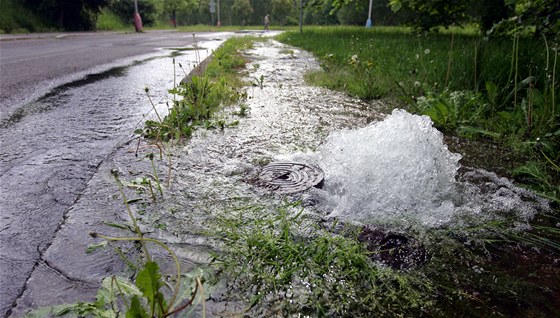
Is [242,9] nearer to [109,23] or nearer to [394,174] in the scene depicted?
[109,23]

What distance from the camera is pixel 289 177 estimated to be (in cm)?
224

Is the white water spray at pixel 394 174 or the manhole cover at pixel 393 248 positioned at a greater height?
the white water spray at pixel 394 174

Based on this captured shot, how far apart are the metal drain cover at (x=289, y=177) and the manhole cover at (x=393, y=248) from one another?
526 millimetres

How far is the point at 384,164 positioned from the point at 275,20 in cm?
7206

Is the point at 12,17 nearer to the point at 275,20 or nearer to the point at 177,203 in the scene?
the point at 177,203

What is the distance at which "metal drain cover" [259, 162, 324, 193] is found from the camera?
2129 millimetres

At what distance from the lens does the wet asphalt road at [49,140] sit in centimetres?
154

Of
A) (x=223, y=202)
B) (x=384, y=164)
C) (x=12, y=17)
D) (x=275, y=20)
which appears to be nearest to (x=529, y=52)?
(x=384, y=164)

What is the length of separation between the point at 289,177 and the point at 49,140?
1874 millimetres

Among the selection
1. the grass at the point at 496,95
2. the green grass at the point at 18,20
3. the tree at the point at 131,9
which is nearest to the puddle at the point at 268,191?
the grass at the point at 496,95

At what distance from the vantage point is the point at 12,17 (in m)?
17.8

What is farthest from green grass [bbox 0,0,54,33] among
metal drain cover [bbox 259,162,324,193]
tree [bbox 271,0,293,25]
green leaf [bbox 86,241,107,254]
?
tree [bbox 271,0,293,25]

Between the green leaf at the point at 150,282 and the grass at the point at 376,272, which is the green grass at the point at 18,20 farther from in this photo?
the green leaf at the point at 150,282

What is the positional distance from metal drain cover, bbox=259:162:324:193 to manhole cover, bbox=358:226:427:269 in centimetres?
53
